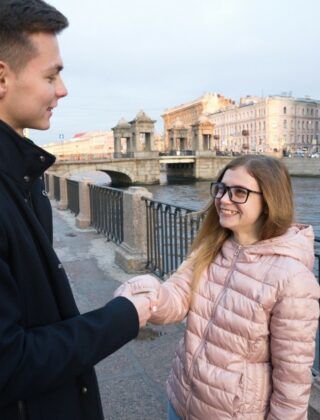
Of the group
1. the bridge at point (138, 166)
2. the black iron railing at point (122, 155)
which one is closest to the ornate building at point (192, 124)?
the bridge at point (138, 166)

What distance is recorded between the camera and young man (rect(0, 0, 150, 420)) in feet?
3.46

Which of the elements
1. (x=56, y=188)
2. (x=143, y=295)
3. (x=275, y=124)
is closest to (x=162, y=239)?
(x=143, y=295)

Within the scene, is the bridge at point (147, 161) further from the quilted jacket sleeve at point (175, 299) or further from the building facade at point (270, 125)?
the quilted jacket sleeve at point (175, 299)

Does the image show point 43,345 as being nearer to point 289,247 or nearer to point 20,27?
point 20,27

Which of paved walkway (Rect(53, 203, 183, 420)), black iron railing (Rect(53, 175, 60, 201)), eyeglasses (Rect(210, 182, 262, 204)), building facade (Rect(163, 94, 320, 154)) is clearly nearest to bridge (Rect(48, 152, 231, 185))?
building facade (Rect(163, 94, 320, 154))

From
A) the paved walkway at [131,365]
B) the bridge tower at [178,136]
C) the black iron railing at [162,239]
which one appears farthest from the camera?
the bridge tower at [178,136]

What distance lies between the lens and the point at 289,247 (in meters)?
1.77

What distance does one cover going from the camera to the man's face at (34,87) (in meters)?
1.18

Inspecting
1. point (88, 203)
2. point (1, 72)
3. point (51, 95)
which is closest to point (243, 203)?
point (51, 95)

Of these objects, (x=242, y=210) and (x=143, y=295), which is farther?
(x=242, y=210)

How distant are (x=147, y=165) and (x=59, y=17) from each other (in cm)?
5141

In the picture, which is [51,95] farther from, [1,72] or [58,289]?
[58,289]

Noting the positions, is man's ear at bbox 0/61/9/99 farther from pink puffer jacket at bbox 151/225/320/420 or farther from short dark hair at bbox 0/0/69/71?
pink puffer jacket at bbox 151/225/320/420

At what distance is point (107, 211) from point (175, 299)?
239 inches
